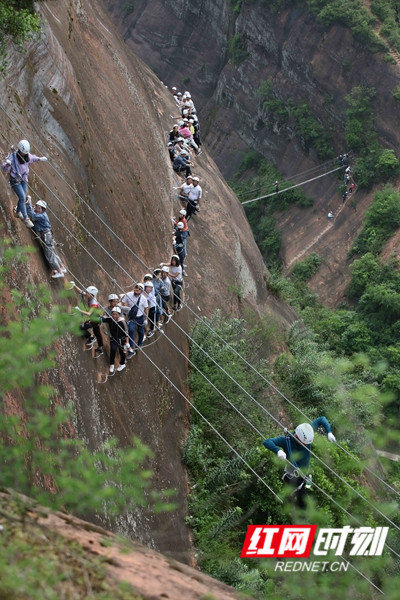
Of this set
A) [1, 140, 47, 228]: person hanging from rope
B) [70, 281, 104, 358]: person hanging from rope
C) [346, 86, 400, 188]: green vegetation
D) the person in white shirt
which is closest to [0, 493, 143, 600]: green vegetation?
[70, 281, 104, 358]: person hanging from rope

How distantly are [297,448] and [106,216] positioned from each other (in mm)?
7832

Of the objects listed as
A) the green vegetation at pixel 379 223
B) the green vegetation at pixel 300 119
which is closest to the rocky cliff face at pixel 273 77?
the green vegetation at pixel 300 119

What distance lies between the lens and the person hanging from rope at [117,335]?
13.3 metres

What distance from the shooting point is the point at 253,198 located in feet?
175

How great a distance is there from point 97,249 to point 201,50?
51300 millimetres

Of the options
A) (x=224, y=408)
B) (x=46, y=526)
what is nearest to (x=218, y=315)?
(x=224, y=408)

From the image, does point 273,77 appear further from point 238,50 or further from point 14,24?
point 14,24

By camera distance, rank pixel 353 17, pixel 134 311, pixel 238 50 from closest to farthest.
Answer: pixel 134 311 → pixel 353 17 → pixel 238 50

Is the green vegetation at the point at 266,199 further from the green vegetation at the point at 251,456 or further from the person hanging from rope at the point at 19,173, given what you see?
the person hanging from rope at the point at 19,173

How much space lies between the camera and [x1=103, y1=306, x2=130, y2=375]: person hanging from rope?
13.3 metres

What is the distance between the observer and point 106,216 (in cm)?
1733

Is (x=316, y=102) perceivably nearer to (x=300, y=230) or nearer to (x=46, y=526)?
(x=300, y=230)

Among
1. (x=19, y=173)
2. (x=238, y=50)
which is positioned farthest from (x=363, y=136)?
(x=19, y=173)

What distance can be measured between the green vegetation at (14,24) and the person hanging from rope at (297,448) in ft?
28.8
